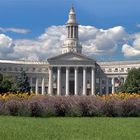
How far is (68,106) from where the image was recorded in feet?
93.2

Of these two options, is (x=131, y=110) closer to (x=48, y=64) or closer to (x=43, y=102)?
(x=43, y=102)

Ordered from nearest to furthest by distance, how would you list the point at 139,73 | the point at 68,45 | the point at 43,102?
the point at 43,102 < the point at 139,73 < the point at 68,45

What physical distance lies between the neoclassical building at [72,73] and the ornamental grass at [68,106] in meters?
122

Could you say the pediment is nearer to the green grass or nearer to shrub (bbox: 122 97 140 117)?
shrub (bbox: 122 97 140 117)

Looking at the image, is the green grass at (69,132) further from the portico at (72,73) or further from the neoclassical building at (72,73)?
the portico at (72,73)

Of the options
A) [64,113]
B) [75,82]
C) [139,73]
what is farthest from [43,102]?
[75,82]

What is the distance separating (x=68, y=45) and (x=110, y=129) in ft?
532

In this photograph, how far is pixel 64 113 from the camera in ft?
94.2

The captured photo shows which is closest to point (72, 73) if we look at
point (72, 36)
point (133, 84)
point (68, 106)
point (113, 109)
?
point (72, 36)

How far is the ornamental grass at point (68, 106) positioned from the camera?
27891 millimetres

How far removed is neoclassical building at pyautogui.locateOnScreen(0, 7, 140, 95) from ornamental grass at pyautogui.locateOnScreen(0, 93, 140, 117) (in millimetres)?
122281

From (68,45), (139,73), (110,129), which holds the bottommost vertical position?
(110,129)

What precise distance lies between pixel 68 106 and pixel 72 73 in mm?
132335

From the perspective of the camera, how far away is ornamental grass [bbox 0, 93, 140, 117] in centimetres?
2789
